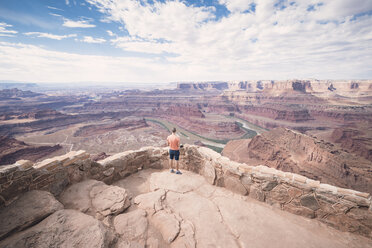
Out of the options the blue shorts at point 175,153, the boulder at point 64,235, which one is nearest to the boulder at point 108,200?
the boulder at point 64,235

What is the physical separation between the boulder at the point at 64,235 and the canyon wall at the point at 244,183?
1.39 metres

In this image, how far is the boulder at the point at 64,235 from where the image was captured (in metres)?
2.30

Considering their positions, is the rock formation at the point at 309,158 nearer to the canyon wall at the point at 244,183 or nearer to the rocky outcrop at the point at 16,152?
the canyon wall at the point at 244,183

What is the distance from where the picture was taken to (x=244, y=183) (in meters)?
4.88

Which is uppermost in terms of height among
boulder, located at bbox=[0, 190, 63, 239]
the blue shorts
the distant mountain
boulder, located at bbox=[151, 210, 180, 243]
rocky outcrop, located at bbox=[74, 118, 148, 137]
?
boulder, located at bbox=[0, 190, 63, 239]

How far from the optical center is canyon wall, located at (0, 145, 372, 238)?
3.50m

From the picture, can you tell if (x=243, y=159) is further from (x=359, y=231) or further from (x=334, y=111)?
(x=334, y=111)

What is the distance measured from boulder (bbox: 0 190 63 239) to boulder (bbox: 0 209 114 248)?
7.5 inches

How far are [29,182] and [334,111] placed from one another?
3379 inches

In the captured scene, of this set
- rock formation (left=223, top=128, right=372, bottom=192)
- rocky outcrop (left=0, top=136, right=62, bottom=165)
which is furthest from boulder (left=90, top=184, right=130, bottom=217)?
rocky outcrop (left=0, top=136, right=62, bottom=165)

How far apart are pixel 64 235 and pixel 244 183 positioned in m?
4.35

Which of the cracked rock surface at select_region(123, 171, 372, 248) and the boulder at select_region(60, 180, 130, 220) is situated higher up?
the boulder at select_region(60, 180, 130, 220)

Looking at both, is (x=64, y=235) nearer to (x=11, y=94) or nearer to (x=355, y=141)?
(x=355, y=141)

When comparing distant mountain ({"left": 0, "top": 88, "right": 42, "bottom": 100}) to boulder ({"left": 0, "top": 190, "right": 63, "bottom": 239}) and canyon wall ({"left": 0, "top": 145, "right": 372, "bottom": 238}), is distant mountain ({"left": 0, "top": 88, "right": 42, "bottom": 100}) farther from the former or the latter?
boulder ({"left": 0, "top": 190, "right": 63, "bottom": 239})
